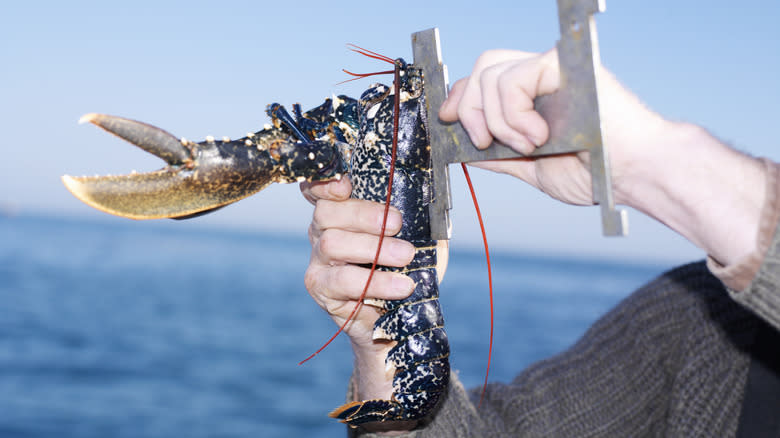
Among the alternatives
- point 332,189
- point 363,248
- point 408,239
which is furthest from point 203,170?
point 408,239

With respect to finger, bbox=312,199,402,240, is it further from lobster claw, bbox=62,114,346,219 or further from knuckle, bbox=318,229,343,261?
lobster claw, bbox=62,114,346,219

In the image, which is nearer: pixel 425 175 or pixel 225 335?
pixel 425 175

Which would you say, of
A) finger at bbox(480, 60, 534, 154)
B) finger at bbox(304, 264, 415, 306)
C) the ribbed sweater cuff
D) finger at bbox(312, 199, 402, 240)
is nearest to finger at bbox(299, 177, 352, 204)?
finger at bbox(312, 199, 402, 240)

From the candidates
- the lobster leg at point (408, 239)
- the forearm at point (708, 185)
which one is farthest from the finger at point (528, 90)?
the lobster leg at point (408, 239)

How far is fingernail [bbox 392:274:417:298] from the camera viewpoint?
212cm

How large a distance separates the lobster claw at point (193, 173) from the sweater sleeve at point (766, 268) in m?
1.33

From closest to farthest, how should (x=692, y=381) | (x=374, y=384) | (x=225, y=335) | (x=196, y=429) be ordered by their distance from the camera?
1. (x=374, y=384)
2. (x=692, y=381)
3. (x=196, y=429)
4. (x=225, y=335)

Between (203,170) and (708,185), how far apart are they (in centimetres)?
148

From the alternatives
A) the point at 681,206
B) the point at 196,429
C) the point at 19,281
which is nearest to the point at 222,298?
the point at 19,281

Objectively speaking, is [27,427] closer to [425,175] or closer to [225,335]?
[225,335]

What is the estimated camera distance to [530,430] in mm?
2799

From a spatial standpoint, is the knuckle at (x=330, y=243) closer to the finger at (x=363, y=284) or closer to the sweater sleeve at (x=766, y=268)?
the finger at (x=363, y=284)

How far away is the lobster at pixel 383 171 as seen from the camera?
1871 millimetres

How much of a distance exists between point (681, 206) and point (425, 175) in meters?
0.97
